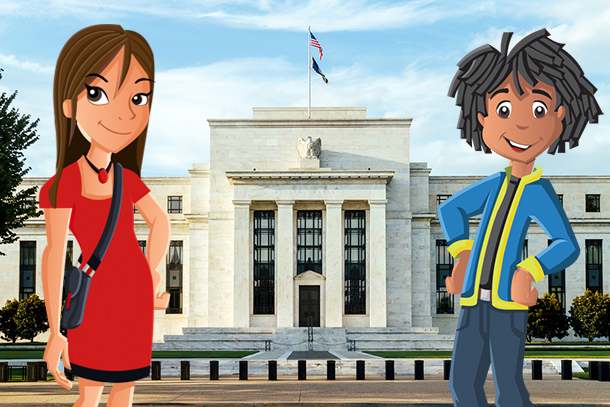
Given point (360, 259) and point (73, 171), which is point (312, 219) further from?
point (73, 171)

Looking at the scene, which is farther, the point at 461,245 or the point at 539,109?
the point at 461,245

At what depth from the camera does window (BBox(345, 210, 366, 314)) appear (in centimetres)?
5122

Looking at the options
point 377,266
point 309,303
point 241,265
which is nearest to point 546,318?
point 377,266

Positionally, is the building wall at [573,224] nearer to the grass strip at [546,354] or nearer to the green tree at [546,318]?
the green tree at [546,318]

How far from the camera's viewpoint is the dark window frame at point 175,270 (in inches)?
2189

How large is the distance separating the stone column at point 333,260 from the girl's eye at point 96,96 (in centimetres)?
4259

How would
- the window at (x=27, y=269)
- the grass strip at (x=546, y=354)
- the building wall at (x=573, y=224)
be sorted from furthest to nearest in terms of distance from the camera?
the window at (x=27, y=269)
the building wall at (x=573, y=224)
the grass strip at (x=546, y=354)

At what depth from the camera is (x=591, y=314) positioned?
163 ft

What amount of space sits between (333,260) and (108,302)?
43.2 metres

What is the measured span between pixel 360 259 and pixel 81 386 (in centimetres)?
4427

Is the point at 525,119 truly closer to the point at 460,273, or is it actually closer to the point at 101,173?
the point at 460,273

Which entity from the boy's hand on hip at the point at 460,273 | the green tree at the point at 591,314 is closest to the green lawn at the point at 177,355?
the green tree at the point at 591,314

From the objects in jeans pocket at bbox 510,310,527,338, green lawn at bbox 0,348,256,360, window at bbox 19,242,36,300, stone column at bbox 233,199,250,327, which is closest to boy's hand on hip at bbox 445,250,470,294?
jeans pocket at bbox 510,310,527,338

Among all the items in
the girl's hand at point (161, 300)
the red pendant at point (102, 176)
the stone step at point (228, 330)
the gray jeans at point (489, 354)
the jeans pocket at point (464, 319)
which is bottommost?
the stone step at point (228, 330)
